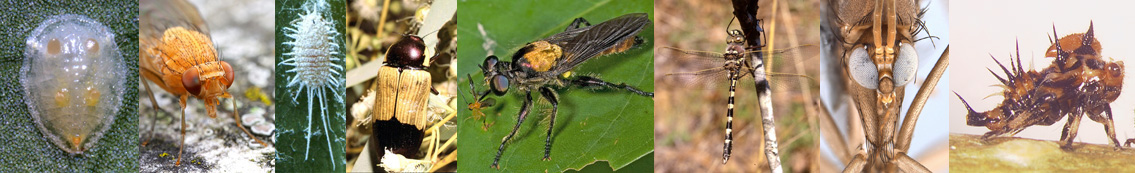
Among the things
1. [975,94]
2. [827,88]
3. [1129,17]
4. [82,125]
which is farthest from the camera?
[82,125]

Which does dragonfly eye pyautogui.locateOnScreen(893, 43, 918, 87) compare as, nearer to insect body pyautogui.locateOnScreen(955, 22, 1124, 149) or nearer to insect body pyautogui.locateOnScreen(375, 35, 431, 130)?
insect body pyautogui.locateOnScreen(955, 22, 1124, 149)

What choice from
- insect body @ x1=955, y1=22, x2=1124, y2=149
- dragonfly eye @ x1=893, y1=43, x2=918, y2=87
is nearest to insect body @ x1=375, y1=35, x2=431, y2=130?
dragonfly eye @ x1=893, y1=43, x2=918, y2=87

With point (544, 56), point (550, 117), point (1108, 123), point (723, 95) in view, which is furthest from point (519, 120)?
point (1108, 123)

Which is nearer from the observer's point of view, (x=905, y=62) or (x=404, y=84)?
(x=905, y=62)

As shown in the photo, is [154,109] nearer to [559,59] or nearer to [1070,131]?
[559,59]

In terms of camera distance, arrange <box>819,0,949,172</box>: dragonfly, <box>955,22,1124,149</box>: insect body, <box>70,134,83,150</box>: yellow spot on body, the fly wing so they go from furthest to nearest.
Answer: <box>70,134,83,150</box>: yellow spot on body, the fly wing, <box>819,0,949,172</box>: dragonfly, <box>955,22,1124,149</box>: insect body

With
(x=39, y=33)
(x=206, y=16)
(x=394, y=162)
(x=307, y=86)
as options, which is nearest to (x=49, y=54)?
(x=39, y=33)

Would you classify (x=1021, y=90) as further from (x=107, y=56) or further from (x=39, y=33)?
(x=39, y=33)
